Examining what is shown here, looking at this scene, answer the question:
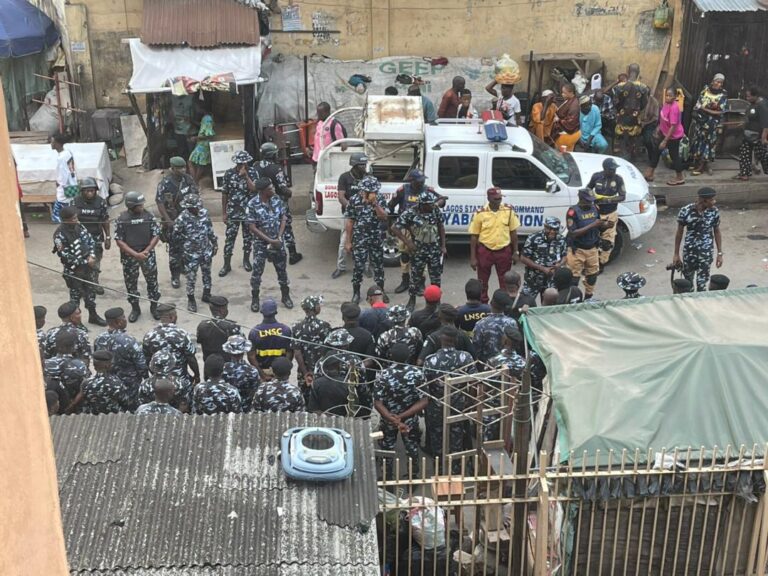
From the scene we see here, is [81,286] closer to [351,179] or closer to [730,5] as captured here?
[351,179]

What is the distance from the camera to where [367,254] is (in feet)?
39.2

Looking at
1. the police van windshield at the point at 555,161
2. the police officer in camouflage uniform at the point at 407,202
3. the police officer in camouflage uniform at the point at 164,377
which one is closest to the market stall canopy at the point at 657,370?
the police officer in camouflage uniform at the point at 164,377

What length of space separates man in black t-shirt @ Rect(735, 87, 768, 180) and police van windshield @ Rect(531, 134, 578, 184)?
321 centimetres

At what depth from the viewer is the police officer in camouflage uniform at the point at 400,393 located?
322 inches

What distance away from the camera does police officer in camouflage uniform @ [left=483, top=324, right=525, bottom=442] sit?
8.03 meters

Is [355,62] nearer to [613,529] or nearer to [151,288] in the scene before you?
[151,288]

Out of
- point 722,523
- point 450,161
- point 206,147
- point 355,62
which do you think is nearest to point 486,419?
point 722,523

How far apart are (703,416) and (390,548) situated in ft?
7.20

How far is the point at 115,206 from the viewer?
48.2 ft

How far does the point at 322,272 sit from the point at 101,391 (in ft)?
17.3

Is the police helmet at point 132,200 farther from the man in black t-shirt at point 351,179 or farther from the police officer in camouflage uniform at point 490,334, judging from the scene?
the police officer in camouflage uniform at point 490,334

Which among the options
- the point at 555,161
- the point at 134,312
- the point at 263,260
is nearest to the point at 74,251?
the point at 134,312

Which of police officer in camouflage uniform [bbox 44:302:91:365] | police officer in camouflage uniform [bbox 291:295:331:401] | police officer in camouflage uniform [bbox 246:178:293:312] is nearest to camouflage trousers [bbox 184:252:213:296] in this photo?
police officer in camouflage uniform [bbox 246:178:293:312]

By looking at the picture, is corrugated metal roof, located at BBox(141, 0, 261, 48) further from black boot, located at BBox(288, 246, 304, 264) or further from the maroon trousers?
the maroon trousers
